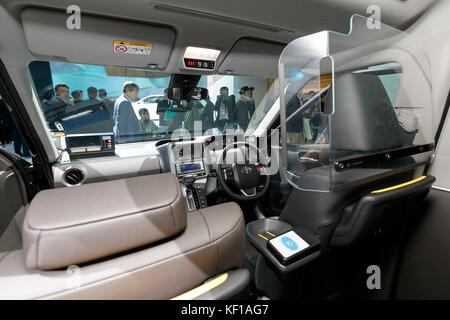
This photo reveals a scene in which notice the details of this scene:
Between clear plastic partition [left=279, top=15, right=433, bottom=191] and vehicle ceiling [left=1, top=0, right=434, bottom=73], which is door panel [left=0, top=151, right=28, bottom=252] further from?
clear plastic partition [left=279, top=15, right=433, bottom=191]

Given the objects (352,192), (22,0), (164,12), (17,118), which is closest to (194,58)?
(164,12)

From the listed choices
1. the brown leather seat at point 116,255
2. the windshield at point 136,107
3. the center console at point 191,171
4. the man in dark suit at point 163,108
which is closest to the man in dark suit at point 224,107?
the windshield at point 136,107

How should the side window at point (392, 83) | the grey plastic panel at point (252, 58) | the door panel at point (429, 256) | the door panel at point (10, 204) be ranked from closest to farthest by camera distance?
1. the side window at point (392, 83)
2. the door panel at point (429, 256)
3. the door panel at point (10, 204)
4. the grey plastic panel at point (252, 58)

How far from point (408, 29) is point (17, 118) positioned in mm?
3381

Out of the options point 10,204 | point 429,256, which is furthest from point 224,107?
point 429,256

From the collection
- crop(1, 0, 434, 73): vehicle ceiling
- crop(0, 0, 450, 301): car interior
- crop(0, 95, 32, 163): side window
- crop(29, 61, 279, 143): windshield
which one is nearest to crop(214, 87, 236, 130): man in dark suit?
crop(29, 61, 279, 143): windshield

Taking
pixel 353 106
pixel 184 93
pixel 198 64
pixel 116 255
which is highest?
pixel 198 64

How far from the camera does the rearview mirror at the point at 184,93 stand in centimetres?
257

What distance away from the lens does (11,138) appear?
7.08ft

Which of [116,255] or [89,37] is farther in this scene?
[89,37]

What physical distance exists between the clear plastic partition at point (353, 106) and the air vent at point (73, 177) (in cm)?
210

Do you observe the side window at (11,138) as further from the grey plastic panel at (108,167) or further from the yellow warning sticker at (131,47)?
the yellow warning sticker at (131,47)

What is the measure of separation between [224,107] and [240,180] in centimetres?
245

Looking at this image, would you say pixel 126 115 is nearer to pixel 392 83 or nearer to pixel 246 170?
pixel 246 170
